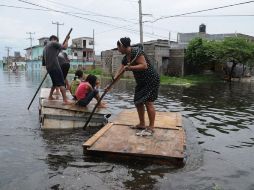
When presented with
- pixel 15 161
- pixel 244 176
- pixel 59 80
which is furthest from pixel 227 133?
pixel 15 161

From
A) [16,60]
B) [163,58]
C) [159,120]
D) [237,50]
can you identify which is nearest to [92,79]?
[159,120]

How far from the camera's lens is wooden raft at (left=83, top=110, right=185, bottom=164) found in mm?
5508

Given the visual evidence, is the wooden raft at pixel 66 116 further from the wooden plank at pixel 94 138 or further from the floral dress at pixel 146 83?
the floral dress at pixel 146 83

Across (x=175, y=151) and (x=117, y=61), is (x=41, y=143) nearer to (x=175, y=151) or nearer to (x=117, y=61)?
(x=175, y=151)

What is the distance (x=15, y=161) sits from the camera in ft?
18.9

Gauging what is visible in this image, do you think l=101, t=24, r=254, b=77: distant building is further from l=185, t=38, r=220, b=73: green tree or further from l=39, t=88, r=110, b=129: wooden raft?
l=39, t=88, r=110, b=129: wooden raft

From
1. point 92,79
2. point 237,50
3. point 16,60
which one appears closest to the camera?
point 92,79

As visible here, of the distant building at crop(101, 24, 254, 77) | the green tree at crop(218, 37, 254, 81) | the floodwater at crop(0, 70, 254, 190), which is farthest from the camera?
the distant building at crop(101, 24, 254, 77)

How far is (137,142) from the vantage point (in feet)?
19.8

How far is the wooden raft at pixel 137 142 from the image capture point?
5508mm

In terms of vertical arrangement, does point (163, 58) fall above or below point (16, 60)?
below

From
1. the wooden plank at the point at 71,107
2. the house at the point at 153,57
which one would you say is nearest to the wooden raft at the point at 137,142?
the wooden plank at the point at 71,107

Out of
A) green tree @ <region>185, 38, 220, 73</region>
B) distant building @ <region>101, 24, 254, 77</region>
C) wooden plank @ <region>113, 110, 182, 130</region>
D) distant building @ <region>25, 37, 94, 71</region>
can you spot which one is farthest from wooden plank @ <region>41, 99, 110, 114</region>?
distant building @ <region>25, 37, 94, 71</region>

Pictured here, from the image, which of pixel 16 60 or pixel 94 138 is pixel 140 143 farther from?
pixel 16 60
